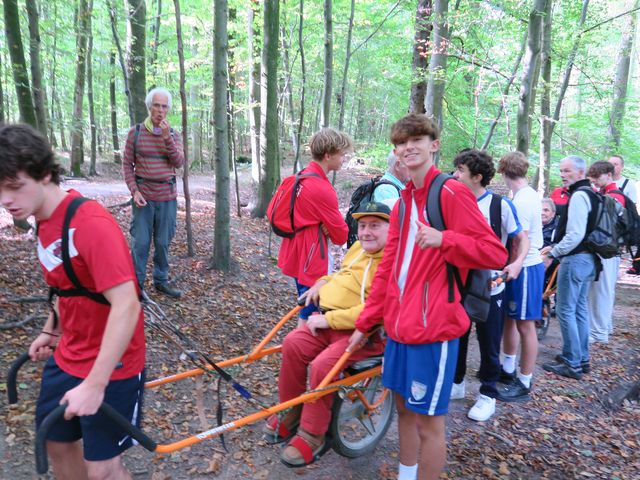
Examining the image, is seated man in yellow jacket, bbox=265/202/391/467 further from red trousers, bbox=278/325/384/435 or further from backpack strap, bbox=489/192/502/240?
backpack strap, bbox=489/192/502/240

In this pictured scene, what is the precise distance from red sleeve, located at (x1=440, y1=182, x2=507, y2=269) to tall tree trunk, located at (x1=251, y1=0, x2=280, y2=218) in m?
8.61

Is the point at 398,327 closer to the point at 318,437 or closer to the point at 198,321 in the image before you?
the point at 318,437

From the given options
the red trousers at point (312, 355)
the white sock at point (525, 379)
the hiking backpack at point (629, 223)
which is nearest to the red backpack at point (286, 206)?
the red trousers at point (312, 355)

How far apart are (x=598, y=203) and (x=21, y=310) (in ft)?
21.4

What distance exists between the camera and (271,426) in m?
3.24

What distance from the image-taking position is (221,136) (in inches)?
261

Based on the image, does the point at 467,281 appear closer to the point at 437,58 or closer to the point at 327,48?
the point at 437,58

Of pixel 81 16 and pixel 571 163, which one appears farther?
pixel 81 16

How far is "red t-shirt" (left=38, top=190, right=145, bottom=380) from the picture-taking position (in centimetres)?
183

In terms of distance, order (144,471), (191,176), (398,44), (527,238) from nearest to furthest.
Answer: (144,471) < (527,238) < (398,44) < (191,176)

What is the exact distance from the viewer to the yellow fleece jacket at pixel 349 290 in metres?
3.19

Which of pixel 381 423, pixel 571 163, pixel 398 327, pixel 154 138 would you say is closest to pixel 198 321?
pixel 154 138

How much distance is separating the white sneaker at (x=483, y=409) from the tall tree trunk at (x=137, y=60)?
721 centimetres

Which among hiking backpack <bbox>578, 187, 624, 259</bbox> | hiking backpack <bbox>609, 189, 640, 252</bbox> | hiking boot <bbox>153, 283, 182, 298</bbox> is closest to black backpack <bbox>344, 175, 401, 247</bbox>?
hiking backpack <bbox>578, 187, 624, 259</bbox>
